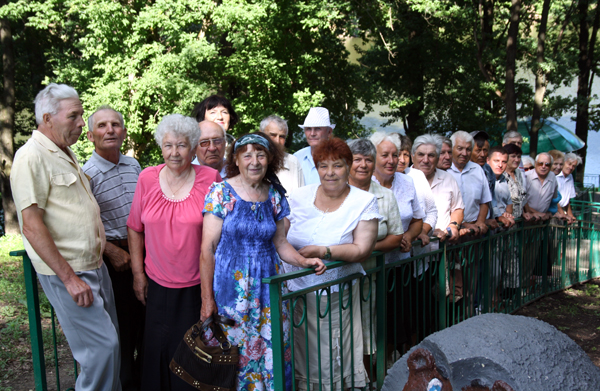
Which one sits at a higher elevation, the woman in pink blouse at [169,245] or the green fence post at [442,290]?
the woman in pink blouse at [169,245]

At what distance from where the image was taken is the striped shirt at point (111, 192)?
11.4 ft

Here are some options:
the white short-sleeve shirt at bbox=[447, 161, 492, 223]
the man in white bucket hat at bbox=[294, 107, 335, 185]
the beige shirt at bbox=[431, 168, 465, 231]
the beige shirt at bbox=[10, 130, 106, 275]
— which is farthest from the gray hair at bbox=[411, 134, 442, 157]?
the beige shirt at bbox=[10, 130, 106, 275]

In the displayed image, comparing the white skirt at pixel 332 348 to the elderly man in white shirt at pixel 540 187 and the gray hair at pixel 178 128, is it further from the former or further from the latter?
the elderly man in white shirt at pixel 540 187

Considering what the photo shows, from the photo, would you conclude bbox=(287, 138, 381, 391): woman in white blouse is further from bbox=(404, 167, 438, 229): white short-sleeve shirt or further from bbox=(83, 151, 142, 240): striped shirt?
bbox=(404, 167, 438, 229): white short-sleeve shirt

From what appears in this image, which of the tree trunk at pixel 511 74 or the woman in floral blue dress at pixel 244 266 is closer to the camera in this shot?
the woman in floral blue dress at pixel 244 266

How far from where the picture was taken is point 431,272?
14.3 feet

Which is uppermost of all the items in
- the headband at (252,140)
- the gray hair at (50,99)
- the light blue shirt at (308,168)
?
the gray hair at (50,99)

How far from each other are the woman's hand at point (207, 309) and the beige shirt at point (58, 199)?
645 millimetres

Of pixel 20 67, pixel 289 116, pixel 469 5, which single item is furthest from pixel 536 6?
pixel 20 67

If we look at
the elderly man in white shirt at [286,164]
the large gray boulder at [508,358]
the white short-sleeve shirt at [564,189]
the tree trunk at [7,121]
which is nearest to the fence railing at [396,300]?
the large gray boulder at [508,358]

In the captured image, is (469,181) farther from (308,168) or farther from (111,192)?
(111,192)

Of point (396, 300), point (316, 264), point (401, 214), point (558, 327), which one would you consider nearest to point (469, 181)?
point (401, 214)

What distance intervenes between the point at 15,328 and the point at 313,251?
4.61 metres

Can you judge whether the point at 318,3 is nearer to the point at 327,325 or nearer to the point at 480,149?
the point at 480,149
